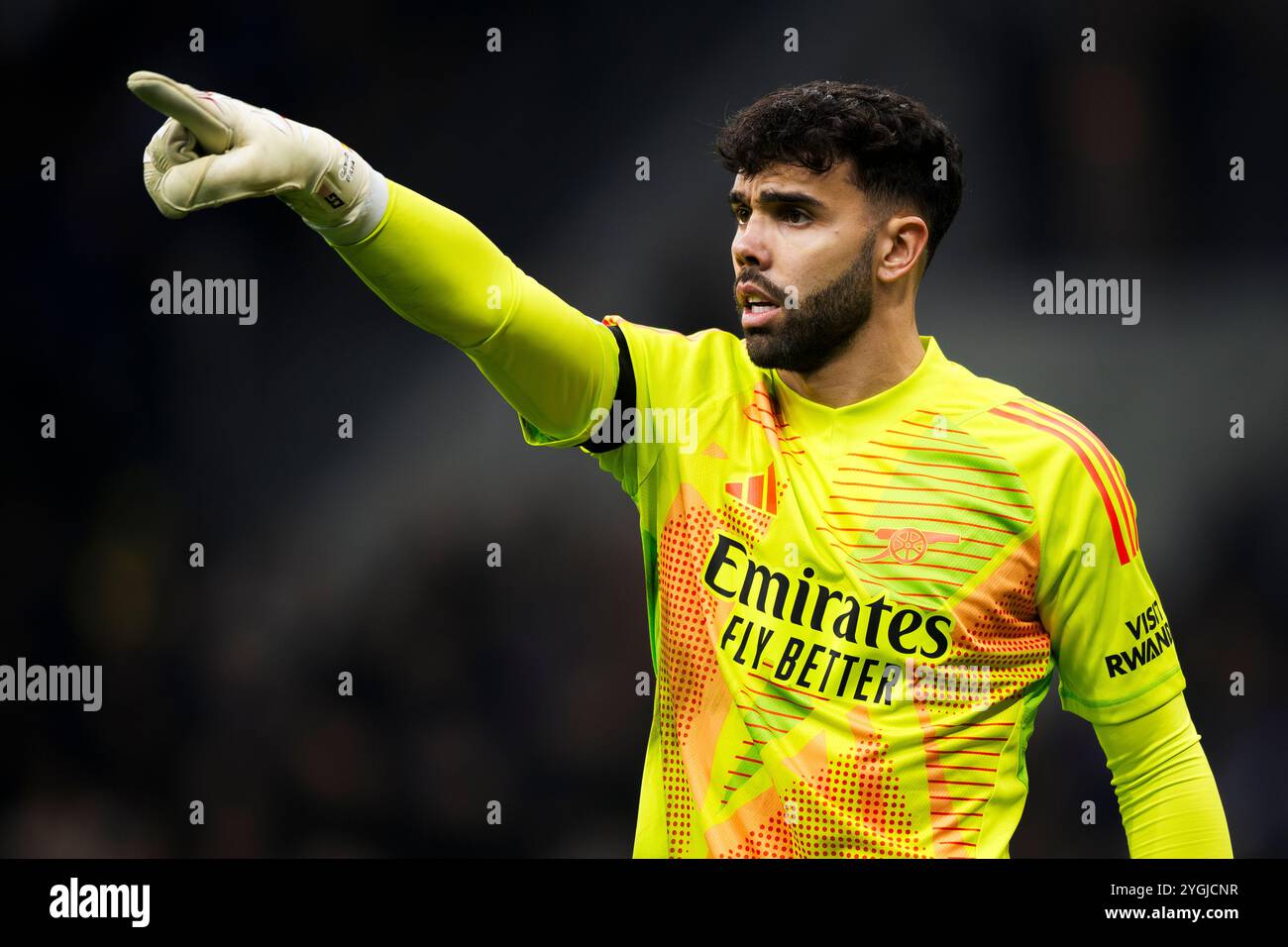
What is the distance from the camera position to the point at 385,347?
235 inches

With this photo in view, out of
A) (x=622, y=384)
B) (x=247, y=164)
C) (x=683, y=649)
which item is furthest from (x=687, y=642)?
(x=247, y=164)

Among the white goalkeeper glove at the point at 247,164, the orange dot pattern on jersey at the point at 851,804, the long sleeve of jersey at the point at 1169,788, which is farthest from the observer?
the long sleeve of jersey at the point at 1169,788

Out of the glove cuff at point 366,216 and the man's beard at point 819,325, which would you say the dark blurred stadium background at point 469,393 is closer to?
the man's beard at point 819,325

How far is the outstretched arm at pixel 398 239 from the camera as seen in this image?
2.53m

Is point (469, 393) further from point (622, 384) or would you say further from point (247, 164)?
point (247, 164)

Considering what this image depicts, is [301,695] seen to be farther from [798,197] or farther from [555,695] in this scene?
[798,197]

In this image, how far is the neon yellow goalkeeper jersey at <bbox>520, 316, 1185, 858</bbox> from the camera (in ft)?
9.69

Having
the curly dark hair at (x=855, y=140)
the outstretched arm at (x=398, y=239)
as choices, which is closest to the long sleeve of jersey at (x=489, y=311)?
the outstretched arm at (x=398, y=239)

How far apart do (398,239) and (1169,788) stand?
194 centimetres

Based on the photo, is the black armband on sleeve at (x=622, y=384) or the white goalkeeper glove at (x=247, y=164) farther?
the black armband on sleeve at (x=622, y=384)

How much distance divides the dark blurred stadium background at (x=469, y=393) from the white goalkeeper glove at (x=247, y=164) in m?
3.16

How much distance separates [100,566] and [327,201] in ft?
11.6

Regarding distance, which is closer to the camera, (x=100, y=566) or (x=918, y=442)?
(x=918, y=442)
